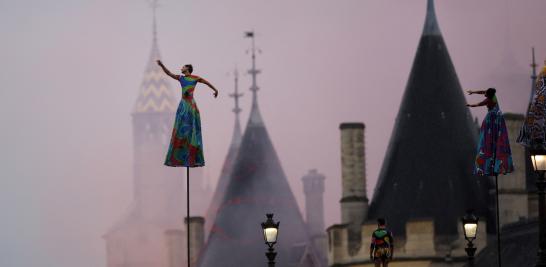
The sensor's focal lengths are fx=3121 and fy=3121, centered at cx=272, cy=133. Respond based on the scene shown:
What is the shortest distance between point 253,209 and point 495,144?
1662 inches

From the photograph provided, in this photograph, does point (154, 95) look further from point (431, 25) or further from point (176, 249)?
point (431, 25)

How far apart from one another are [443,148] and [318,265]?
15627 mm

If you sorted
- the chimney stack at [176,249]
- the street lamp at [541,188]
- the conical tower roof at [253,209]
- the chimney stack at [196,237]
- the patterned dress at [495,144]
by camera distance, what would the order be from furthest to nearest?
1. the chimney stack at [176,249]
2. the chimney stack at [196,237]
3. the conical tower roof at [253,209]
4. the patterned dress at [495,144]
5. the street lamp at [541,188]

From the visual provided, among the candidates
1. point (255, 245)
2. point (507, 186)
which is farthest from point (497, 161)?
point (255, 245)

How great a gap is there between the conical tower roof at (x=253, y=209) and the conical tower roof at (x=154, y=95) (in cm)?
501

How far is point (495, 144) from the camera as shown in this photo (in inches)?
2308

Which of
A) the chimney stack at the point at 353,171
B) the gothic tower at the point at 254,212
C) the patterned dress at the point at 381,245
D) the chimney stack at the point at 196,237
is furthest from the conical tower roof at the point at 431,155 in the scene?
the patterned dress at the point at 381,245

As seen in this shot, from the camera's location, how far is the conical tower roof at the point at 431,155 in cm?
8375

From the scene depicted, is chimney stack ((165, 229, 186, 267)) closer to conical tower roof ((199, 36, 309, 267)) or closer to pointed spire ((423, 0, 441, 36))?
conical tower roof ((199, 36, 309, 267))

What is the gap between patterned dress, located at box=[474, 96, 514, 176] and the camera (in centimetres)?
5841

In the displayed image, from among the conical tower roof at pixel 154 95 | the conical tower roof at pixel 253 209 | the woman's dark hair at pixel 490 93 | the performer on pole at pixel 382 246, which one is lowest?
the performer on pole at pixel 382 246

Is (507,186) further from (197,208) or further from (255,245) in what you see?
(197,208)

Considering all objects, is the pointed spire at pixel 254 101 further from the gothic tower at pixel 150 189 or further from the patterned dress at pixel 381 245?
the patterned dress at pixel 381 245

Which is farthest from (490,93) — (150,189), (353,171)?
(150,189)
